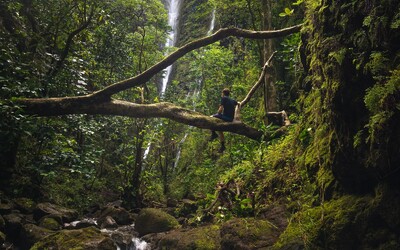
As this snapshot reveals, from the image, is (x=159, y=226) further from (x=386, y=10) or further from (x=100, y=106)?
(x=386, y=10)

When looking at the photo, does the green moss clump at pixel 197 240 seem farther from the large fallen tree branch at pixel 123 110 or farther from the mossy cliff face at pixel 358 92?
the large fallen tree branch at pixel 123 110

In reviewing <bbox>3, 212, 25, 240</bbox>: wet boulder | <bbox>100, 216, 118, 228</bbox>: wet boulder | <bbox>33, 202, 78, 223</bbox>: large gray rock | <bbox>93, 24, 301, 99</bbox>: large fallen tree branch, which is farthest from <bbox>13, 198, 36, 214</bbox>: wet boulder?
<bbox>93, 24, 301, 99</bbox>: large fallen tree branch

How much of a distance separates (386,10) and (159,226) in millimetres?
7594

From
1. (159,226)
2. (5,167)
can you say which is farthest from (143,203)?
(5,167)

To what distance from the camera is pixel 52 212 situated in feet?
30.5

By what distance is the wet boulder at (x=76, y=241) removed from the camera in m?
6.36

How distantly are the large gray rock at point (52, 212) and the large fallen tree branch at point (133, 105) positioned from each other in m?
3.46

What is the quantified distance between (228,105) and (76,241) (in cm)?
505

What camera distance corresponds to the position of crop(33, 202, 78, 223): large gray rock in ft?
29.5

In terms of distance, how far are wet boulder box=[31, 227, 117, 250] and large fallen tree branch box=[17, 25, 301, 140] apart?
8.33 ft

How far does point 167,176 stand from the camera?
16.7 metres

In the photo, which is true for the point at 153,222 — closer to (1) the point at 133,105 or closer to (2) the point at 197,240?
(2) the point at 197,240

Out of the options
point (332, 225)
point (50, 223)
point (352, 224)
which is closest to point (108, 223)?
point (50, 223)

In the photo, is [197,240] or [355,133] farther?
[197,240]
